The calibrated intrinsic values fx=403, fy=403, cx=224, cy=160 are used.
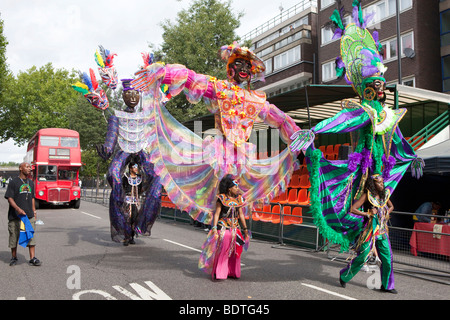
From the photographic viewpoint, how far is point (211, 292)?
4.98m

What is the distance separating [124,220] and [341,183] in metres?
4.65

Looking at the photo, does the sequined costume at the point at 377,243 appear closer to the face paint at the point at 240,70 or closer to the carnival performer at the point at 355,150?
the carnival performer at the point at 355,150

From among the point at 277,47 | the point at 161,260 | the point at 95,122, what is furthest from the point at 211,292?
the point at 277,47

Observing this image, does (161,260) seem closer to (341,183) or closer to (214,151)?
(214,151)

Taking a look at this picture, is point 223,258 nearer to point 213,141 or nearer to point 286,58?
point 213,141

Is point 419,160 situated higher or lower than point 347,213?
higher

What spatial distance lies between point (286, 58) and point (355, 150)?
27980 millimetres

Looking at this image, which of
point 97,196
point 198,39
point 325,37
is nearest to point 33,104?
point 97,196

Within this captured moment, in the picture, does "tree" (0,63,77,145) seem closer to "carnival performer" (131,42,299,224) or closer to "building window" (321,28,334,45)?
"building window" (321,28,334,45)

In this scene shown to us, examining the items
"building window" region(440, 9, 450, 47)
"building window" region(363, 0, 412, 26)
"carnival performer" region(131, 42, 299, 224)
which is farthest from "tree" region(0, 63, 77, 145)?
"carnival performer" region(131, 42, 299, 224)

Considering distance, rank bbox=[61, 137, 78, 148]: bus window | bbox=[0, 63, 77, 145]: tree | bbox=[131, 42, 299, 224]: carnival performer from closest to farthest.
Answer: bbox=[131, 42, 299, 224]: carnival performer
bbox=[61, 137, 78, 148]: bus window
bbox=[0, 63, 77, 145]: tree

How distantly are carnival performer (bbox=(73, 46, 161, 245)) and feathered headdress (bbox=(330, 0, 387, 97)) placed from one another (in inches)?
169

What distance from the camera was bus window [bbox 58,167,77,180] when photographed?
21.0m

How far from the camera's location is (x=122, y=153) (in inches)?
329
